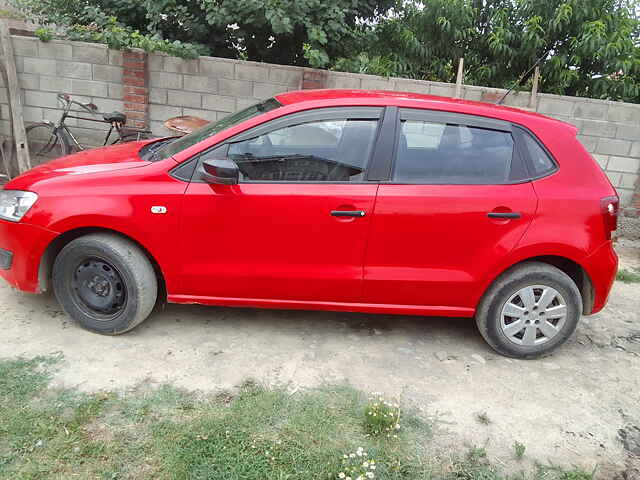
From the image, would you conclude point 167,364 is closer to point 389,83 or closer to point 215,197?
point 215,197

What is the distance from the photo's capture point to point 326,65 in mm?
7023

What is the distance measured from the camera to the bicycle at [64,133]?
636 centimetres

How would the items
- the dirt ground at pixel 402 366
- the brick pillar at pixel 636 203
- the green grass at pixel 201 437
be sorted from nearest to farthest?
the green grass at pixel 201 437
the dirt ground at pixel 402 366
the brick pillar at pixel 636 203

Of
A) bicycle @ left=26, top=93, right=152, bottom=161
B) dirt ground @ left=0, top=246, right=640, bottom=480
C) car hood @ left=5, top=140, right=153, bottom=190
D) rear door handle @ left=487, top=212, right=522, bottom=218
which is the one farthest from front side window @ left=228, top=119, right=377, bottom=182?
bicycle @ left=26, top=93, right=152, bottom=161

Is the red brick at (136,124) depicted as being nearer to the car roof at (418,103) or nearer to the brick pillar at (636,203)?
the car roof at (418,103)

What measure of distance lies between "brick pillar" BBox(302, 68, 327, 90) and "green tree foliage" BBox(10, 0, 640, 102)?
0.10 meters

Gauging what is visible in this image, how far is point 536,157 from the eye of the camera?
347 cm

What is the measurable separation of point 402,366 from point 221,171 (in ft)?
5.75

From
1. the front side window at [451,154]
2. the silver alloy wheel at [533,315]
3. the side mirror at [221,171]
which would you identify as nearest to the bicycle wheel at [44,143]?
the side mirror at [221,171]

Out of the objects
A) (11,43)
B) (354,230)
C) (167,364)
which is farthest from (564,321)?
(11,43)

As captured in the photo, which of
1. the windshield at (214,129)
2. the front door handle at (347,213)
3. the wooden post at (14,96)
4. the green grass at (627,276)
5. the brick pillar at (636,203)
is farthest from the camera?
the brick pillar at (636,203)

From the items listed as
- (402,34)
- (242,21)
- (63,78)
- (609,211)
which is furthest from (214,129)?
(402,34)

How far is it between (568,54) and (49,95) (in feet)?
22.1

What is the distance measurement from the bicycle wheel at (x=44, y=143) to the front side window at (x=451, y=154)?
16.0ft
